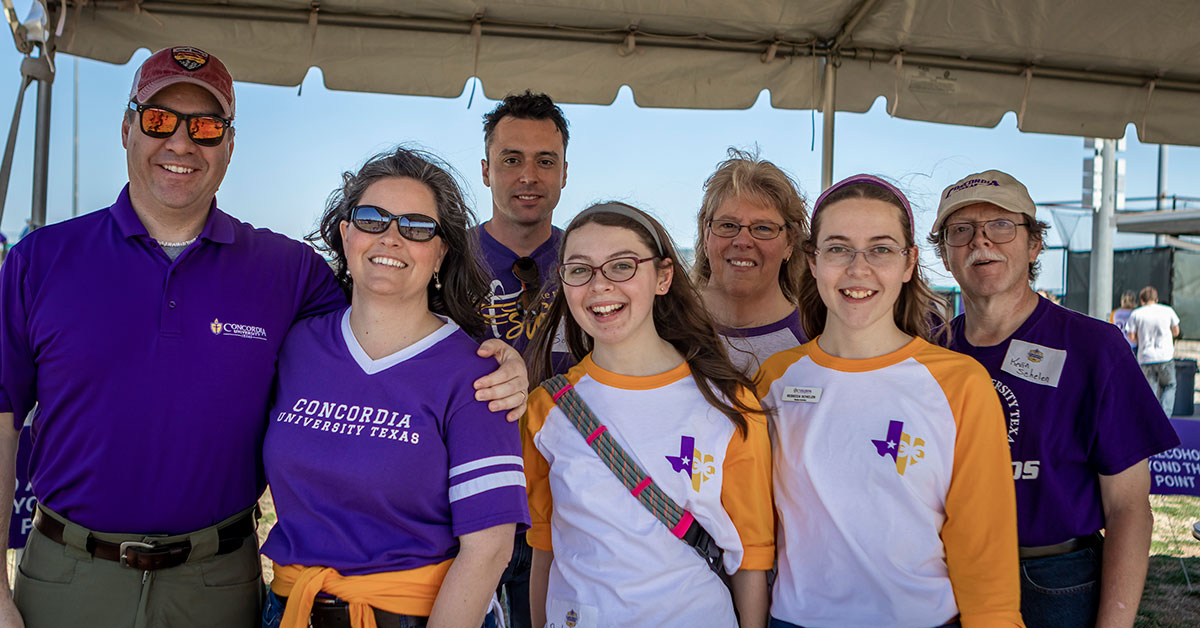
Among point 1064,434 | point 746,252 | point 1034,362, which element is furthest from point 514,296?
point 1064,434

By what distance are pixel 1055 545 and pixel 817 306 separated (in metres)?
0.90

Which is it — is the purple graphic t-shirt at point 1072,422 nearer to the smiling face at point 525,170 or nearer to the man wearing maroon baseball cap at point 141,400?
the man wearing maroon baseball cap at point 141,400

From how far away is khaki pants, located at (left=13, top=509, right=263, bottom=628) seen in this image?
6.17ft

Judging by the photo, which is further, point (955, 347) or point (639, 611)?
point (955, 347)

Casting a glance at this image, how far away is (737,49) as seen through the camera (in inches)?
156

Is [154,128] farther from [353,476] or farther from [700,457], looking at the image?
[700,457]

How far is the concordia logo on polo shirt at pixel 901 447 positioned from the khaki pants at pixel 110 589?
5.51 feet

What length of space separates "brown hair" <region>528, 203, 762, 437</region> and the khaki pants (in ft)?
3.41

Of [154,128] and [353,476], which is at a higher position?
[154,128]

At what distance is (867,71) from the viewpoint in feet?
13.3

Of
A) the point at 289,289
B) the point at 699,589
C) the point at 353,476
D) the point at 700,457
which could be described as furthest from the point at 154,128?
the point at 699,589

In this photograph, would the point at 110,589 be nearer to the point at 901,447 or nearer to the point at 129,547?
the point at 129,547

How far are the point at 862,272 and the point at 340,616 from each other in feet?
4.87

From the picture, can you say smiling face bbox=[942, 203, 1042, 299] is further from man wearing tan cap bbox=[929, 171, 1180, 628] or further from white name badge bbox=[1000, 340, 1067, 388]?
white name badge bbox=[1000, 340, 1067, 388]
